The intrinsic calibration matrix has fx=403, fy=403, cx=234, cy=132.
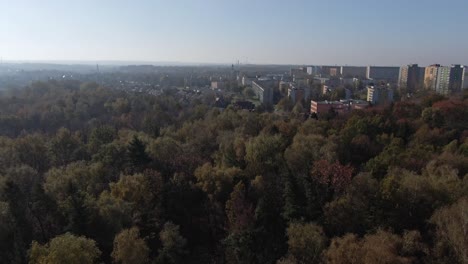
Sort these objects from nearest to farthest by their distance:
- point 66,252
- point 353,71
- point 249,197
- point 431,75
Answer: point 66,252, point 249,197, point 431,75, point 353,71

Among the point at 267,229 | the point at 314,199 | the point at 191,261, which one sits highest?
the point at 314,199

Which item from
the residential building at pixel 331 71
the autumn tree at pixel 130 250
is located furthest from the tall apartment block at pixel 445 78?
the autumn tree at pixel 130 250

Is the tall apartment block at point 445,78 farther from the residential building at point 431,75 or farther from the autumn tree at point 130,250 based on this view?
the autumn tree at point 130,250

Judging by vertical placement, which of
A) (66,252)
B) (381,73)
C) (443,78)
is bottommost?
(66,252)

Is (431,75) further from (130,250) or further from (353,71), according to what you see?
(130,250)

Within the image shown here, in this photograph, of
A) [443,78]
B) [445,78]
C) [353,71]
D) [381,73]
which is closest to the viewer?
[445,78]

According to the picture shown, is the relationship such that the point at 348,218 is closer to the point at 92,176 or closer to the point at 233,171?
the point at 233,171

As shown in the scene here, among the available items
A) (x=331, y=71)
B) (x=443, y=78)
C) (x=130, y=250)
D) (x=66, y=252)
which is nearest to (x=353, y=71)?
(x=331, y=71)

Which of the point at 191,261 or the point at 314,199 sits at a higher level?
the point at 314,199

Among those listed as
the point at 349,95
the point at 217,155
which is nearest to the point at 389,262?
the point at 217,155
